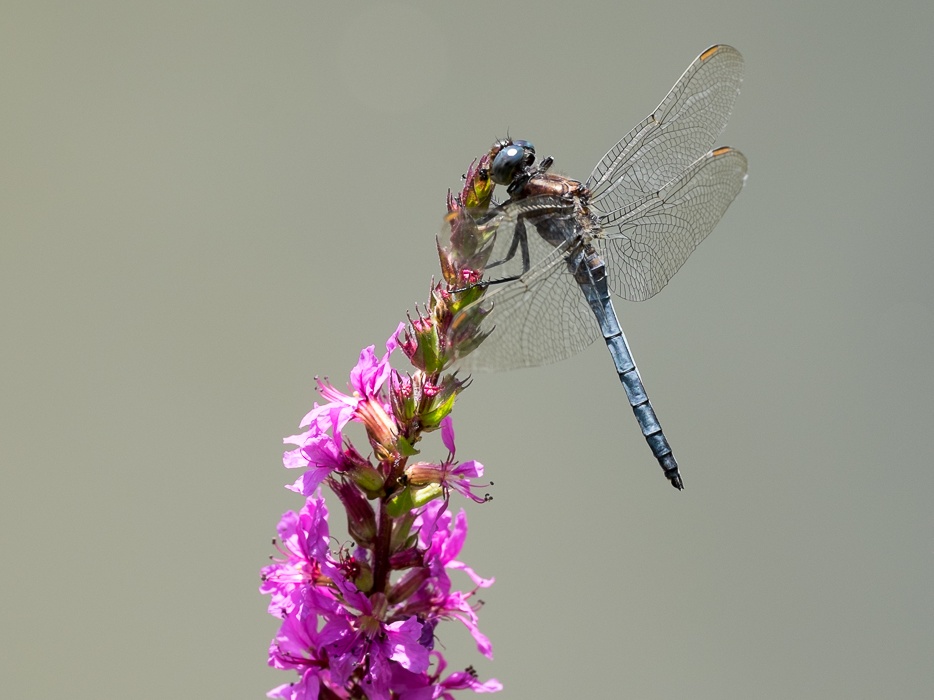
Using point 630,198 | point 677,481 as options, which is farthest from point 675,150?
point 677,481

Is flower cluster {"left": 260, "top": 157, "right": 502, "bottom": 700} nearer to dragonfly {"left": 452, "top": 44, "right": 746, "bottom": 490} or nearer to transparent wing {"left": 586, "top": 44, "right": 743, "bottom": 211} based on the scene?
dragonfly {"left": 452, "top": 44, "right": 746, "bottom": 490}

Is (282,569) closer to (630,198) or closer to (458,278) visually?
(458,278)

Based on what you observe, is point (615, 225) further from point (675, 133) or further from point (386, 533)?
point (386, 533)

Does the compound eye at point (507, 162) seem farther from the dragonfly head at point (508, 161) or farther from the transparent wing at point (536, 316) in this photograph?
the transparent wing at point (536, 316)

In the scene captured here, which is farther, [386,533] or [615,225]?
[615,225]

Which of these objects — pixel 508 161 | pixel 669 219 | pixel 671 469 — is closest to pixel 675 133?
pixel 669 219

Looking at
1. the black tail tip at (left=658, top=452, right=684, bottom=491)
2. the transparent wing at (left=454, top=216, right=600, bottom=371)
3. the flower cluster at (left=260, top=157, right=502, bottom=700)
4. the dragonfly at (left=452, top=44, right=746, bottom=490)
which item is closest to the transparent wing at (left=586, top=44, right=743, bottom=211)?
the dragonfly at (left=452, top=44, right=746, bottom=490)
